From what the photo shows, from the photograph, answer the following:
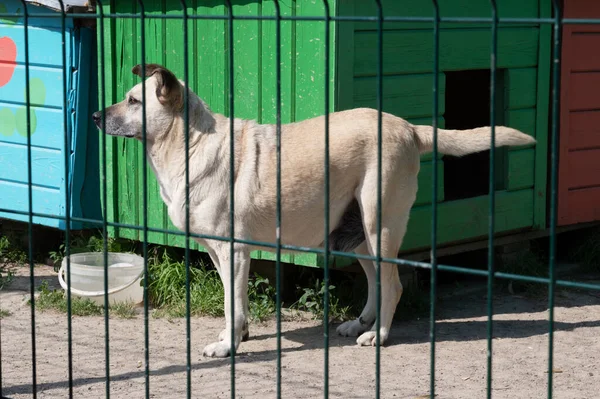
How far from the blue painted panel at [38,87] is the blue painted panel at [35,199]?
0.68m

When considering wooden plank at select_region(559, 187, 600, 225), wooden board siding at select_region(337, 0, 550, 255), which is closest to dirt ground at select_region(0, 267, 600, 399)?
wooden board siding at select_region(337, 0, 550, 255)

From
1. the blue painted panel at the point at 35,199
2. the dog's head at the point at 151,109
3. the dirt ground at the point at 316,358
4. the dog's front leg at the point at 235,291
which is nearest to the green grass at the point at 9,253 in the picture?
the blue painted panel at the point at 35,199

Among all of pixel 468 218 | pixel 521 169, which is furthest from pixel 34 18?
pixel 521 169

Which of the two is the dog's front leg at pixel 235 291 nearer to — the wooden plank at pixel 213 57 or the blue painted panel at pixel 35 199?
the wooden plank at pixel 213 57

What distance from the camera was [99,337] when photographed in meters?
5.96

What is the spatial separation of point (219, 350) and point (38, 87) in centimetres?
289

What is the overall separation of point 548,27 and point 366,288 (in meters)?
2.51

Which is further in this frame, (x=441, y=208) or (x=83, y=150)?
(x=83, y=150)

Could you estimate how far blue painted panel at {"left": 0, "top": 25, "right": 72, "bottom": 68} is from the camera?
23.3ft

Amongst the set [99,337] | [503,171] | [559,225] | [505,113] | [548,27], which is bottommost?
[99,337]

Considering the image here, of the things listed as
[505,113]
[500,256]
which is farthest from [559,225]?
[505,113]

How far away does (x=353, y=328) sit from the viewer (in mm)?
6043

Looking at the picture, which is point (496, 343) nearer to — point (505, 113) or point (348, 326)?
point (348, 326)

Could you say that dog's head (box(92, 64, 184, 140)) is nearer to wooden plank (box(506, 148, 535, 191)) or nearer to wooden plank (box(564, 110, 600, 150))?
wooden plank (box(506, 148, 535, 191))
